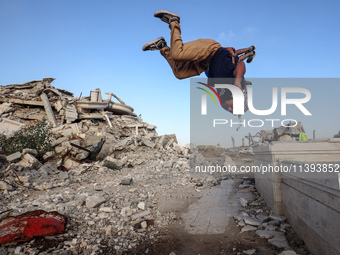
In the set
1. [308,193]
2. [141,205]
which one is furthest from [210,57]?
[141,205]

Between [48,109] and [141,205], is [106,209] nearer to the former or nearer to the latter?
[141,205]

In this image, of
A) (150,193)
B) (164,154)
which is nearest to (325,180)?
(150,193)

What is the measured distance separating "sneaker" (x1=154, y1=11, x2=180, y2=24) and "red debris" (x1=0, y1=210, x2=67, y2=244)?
350 cm

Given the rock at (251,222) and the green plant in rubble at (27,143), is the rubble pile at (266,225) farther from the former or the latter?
the green plant in rubble at (27,143)

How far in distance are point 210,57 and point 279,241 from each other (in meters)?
2.77

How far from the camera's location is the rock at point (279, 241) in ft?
9.81

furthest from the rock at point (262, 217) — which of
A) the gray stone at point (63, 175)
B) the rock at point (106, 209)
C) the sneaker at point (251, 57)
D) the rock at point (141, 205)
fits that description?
the gray stone at point (63, 175)

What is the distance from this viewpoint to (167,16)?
3041 millimetres

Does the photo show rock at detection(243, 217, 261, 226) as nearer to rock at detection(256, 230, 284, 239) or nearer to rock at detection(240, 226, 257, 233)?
rock at detection(240, 226, 257, 233)

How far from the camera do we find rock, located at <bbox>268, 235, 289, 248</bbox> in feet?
9.81

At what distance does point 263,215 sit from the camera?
13.4 feet

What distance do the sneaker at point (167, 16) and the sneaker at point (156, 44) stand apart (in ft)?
0.88

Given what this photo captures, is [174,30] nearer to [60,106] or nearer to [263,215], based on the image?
[263,215]

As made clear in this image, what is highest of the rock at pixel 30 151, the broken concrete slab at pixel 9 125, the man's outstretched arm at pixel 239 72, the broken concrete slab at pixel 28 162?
the man's outstretched arm at pixel 239 72
